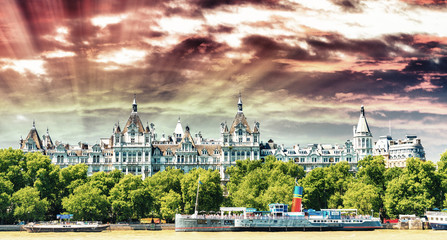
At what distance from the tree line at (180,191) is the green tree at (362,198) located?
6.1 inches

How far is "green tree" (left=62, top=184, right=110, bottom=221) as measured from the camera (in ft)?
309

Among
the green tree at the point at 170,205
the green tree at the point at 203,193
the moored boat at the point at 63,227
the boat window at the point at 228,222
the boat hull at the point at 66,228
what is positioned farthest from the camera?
the green tree at the point at 203,193

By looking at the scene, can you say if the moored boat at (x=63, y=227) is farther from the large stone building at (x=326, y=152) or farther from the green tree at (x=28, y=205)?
the large stone building at (x=326, y=152)

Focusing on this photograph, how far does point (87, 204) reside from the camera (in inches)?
3708

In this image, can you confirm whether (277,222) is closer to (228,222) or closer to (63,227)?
(228,222)

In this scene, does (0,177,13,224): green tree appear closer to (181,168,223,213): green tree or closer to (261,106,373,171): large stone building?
(181,168,223,213): green tree

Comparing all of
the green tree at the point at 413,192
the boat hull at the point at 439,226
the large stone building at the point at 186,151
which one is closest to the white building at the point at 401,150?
the large stone building at the point at 186,151

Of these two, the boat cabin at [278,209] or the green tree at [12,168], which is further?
the green tree at [12,168]

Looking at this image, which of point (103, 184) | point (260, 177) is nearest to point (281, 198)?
point (260, 177)

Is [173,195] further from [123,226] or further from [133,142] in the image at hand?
[133,142]

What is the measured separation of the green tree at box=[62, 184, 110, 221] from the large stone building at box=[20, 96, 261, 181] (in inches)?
1857

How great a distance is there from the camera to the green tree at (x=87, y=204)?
94.1 metres

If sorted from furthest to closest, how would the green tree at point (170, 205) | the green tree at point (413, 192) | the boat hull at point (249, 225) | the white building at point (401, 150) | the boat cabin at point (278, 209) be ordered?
1. the white building at point (401, 150)
2. the green tree at point (170, 205)
3. the green tree at point (413, 192)
4. the boat cabin at point (278, 209)
5. the boat hull at point (249, 225)

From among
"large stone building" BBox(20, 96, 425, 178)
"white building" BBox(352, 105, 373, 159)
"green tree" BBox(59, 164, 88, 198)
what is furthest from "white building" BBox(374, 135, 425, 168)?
"green tree" BBox(59, 164, 88, 198)
